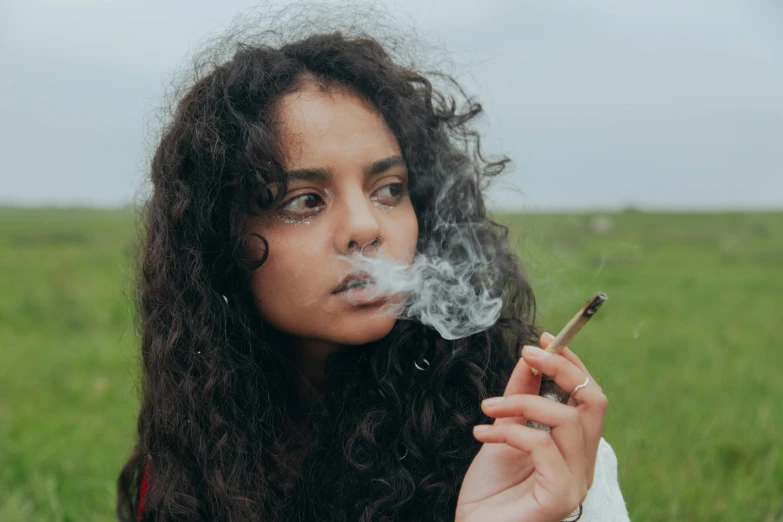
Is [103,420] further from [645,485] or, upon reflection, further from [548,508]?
[548,508]

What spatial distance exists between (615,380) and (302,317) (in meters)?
3.62

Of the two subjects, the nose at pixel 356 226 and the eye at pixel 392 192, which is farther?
the eye at pixel 392 192

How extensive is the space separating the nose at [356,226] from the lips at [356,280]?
0.06 meters

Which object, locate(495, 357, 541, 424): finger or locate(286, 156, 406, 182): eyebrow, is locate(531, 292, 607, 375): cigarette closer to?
locate(495, 357, 541, 424): finger

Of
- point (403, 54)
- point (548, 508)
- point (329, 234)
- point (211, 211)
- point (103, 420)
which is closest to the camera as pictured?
point (548, 508)

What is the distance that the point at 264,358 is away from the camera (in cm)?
231

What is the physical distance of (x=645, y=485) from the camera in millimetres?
3258

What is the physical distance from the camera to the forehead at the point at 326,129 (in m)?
2.04

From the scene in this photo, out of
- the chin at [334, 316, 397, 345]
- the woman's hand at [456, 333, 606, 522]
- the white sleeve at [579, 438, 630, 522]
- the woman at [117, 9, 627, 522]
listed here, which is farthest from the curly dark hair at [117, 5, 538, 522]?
the woman's hand at [456, 333, 606, 522]

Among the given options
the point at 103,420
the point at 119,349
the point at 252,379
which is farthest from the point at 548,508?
the point at 119,349

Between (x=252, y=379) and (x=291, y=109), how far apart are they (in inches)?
31.3

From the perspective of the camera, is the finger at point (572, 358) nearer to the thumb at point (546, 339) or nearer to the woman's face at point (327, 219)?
the thumb at point (546, 339)

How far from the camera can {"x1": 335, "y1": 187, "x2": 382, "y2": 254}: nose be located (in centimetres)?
195

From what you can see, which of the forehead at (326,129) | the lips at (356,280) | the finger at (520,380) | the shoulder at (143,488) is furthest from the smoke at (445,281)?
the shoulder at (143,488)
